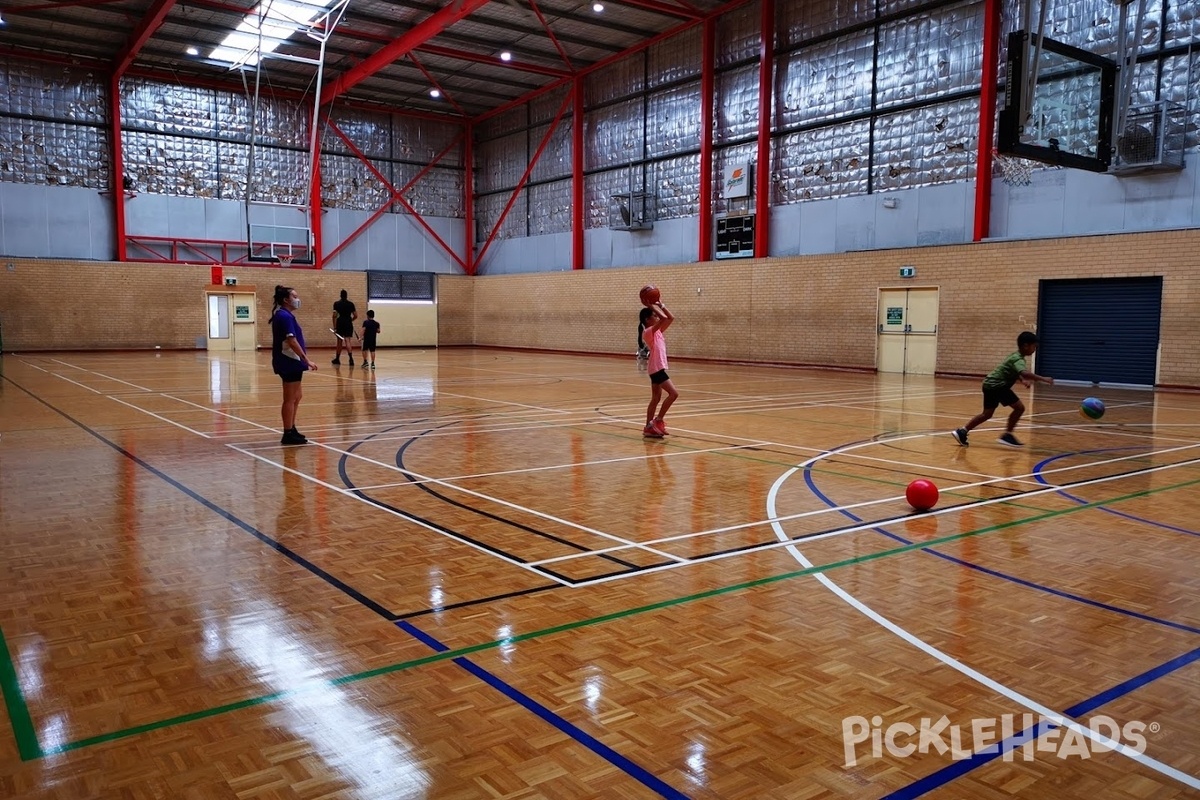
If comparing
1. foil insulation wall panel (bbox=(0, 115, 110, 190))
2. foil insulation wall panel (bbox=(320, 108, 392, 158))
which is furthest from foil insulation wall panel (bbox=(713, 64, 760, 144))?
foil insulation wall panel (bbox=(0, 115, 110, 190))

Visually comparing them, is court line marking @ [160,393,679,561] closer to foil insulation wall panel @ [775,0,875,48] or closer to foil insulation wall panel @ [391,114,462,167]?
foil insulation wall panel @ [775,0,875,48]

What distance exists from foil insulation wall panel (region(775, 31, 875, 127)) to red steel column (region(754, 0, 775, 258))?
0.46 m

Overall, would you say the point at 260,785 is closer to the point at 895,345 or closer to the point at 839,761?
the point at 839,761

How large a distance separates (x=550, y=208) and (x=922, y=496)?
96.1 feet

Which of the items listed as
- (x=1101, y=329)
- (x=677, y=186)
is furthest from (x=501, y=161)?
(x=1101, y=329)

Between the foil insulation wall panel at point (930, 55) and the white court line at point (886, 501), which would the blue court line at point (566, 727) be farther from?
the foil insulation wall panel at point (930, 55)

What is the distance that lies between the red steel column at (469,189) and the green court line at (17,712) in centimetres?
3574

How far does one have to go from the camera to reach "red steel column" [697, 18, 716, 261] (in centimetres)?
2655

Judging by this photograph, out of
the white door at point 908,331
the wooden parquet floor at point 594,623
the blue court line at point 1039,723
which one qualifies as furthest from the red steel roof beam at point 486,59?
the blue court line at point 1039,723

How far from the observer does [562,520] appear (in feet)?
20.9

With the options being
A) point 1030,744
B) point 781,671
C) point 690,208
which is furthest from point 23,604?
point 690,208

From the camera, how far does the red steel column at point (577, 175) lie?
105 ft

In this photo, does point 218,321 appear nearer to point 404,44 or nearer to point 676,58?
point 404,44

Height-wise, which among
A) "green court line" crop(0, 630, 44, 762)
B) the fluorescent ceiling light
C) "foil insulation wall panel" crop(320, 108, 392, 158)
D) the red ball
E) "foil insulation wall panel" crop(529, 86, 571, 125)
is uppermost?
the fluorescent ceiling light
